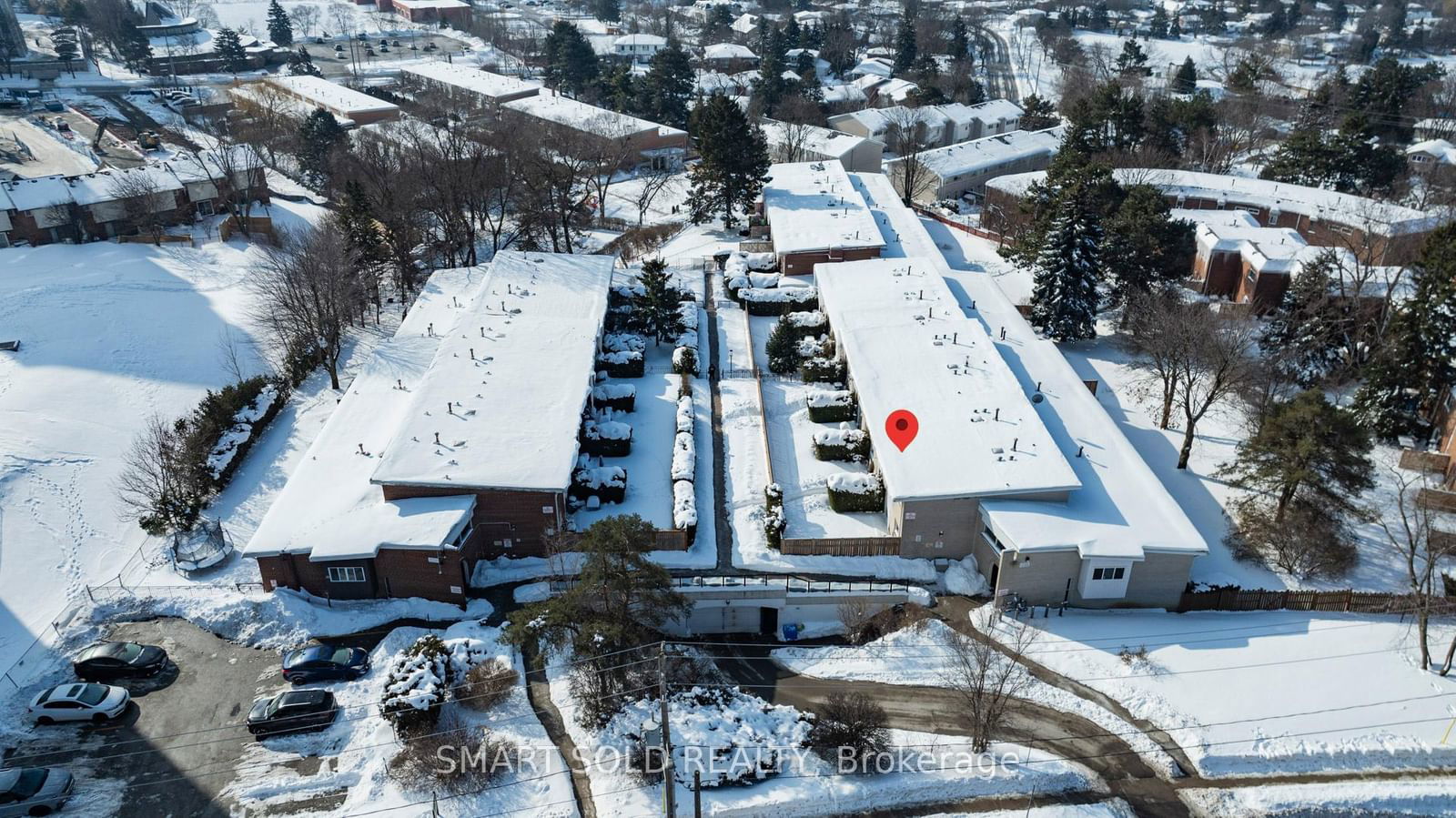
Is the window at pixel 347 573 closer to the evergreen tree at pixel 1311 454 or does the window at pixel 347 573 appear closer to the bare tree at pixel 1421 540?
the evergreen tree at pixel 1311 454

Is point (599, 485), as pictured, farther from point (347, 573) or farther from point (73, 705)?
point (73, 705)

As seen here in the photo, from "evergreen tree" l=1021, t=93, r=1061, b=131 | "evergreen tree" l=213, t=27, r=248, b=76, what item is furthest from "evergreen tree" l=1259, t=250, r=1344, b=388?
"evergreen tree" l=213, t=27, r=248, b=76

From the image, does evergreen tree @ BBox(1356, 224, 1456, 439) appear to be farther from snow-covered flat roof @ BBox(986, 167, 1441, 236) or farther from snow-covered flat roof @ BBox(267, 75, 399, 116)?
snow-covered flat roof @ BBox(267, 75, 399, 116)

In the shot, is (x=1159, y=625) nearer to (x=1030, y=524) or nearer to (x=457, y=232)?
(x=1030, y=524)

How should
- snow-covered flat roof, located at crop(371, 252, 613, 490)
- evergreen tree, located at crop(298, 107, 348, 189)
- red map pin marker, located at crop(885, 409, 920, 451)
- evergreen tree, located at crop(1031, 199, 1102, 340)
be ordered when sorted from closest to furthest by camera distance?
snow-covered flat roof, located at crop(371, 252, 613, 490), red map pin marker, located at crop(885, 409, 920, 451), evergreen tree, located at crop(1031, 199, 1102, 340), evergreen tree, located at crop(298, 107, 348, 189)

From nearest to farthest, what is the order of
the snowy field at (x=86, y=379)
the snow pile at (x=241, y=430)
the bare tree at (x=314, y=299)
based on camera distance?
1. the snowy field at (x=86, y=379)
2. the snow pile at (x=241, y=430)
3. the bare tree at (x=314, y=299)

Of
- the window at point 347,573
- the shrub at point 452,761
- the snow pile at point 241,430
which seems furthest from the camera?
the snow pile at point 241,430

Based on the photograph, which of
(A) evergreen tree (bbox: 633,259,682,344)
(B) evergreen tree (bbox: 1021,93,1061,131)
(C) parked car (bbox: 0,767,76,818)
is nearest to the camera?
(C) parked car (bbox: 0,767,76,818)

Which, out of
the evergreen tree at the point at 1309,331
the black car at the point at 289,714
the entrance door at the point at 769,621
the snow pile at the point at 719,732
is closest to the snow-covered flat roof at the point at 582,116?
the evergreen tree at the point at 1309,331

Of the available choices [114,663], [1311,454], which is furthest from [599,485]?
[1311,454]
